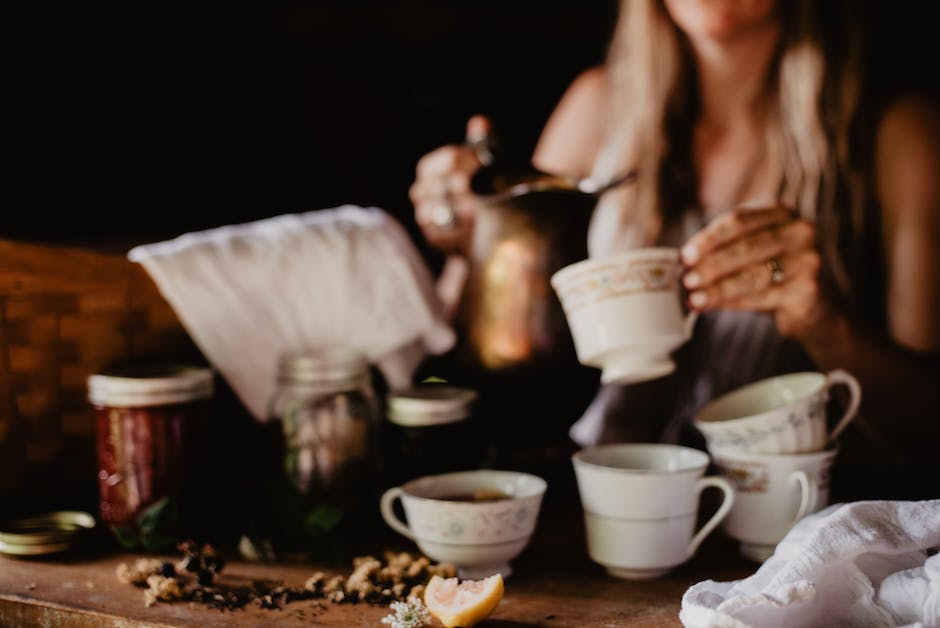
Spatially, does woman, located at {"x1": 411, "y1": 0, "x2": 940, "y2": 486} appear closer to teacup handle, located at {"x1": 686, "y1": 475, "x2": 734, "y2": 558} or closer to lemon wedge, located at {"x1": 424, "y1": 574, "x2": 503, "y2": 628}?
teacup handle, located at {"x1": 686, "y1": 475, "x2": 734, "y2": 558}

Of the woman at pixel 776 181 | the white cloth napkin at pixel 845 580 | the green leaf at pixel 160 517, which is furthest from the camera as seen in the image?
the woman at pixel 776 181

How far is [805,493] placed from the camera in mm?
843

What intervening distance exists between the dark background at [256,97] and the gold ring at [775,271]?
148 centimetres

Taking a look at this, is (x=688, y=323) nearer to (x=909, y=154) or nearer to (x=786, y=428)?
(x=786, y=428)

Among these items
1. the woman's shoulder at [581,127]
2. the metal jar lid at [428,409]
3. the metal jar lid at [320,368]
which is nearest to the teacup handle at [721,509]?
the metal jar lid at [428,409]

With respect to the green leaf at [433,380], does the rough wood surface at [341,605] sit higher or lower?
lower

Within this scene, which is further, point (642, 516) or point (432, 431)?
point (432, 431)

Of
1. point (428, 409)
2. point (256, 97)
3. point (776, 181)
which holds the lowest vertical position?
point (428, 409)

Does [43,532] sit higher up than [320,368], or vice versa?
[320,368]

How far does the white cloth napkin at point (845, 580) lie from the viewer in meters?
0.64

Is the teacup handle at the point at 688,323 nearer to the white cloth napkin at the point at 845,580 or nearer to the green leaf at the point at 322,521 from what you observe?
the white cloth napkin at the point at 845,580

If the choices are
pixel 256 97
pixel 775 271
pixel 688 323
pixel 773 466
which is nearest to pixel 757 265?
pixel 775 271

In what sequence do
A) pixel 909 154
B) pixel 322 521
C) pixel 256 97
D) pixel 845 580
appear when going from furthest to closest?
pixel 256 97, pixel 909 154, pixel 322 521, pixel 845 580

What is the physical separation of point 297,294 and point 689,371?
0.64 m
